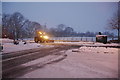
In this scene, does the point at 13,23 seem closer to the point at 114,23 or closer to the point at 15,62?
the point at 114,23

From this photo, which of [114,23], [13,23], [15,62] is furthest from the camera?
[13,23]

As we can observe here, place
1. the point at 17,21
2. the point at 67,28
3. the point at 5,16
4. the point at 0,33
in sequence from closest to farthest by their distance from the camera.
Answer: the point at 0,33, the point at 17,21, the point at 5,16, the point at 67,28

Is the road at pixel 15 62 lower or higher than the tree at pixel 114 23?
lower

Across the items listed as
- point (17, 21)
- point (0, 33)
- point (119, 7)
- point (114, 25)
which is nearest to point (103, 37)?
point (114, 25)

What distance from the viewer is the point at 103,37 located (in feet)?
118

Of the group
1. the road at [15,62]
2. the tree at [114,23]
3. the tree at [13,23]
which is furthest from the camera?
the tree at [13,23]

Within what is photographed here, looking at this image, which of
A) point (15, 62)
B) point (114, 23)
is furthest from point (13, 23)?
point (15, 62)

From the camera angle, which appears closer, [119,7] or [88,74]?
[88,74]

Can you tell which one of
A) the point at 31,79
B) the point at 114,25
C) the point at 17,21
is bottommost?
the point at 31,79

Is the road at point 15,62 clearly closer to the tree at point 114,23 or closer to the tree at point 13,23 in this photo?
the tree at point 114,23

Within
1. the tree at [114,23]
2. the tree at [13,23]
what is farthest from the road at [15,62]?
the tree at [13,23]

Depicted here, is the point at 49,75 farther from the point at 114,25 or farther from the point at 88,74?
the point at 114,25

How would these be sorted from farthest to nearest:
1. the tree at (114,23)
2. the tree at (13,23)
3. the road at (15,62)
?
the tree at (13,23)
the tree at (114,23)
the road at (15,62)

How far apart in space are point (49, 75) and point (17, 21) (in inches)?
2703
